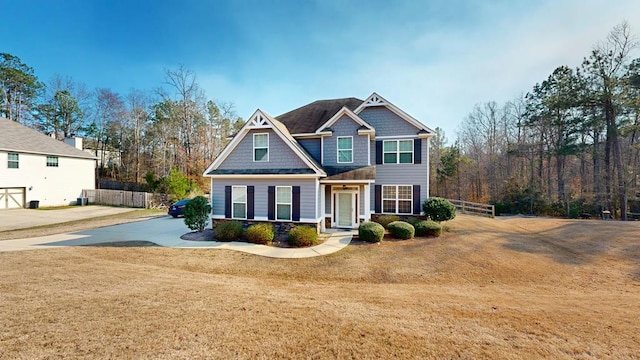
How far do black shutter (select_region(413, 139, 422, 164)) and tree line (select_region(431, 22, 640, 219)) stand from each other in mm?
18247

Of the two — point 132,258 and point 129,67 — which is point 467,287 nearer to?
point 132,258

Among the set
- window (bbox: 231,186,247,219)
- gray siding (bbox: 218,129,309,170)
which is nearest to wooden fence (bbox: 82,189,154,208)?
gray siding (bbox: 218,129,309,170)

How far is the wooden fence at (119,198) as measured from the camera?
25547 mm

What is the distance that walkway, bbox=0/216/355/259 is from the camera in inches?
410

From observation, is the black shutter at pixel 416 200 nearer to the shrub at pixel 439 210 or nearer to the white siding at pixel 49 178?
the shrub at pixel 439 210

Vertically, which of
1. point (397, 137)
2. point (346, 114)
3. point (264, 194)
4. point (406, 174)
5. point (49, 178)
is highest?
point (346, 114)

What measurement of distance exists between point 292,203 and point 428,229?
23.4 ft

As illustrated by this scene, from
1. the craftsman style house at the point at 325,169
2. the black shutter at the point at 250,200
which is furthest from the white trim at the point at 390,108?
the black shutter at the point at 250,200

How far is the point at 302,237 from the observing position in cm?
1115

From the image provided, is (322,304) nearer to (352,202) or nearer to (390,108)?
(352,202)

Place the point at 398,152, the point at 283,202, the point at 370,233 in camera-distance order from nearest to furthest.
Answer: the point at 370,233 → the point at 283,202 → the point at 398,152

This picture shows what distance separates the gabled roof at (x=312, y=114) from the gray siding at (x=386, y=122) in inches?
63.9

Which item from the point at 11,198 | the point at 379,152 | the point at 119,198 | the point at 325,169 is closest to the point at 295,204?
the point at 325,169

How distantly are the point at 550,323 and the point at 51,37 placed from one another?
91.6 ft
